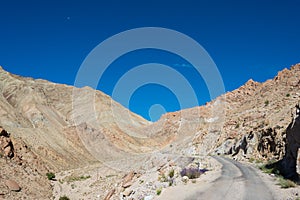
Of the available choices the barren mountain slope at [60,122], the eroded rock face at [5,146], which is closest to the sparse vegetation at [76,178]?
the eroded rock face at [5,146]

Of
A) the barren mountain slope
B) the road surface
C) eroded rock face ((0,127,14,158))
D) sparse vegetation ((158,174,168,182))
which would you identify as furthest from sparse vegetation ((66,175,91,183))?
the road surface

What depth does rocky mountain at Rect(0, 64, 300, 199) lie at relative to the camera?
1225 inches

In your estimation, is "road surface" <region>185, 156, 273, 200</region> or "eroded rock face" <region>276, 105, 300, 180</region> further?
"eroded rock face" <region>276, 105, 300, 180</region>

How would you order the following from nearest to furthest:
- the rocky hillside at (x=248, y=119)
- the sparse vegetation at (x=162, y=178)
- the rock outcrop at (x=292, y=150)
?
the rock outcrop at (x=292, y=150) → the sparse vegetation at (x=162, y=178) → the rocky hillside at (x=248, y=119)

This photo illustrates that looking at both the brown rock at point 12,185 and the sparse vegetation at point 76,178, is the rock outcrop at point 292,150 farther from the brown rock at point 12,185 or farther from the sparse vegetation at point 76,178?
the sparse vegetation at point 76,178

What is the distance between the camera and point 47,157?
52781mm

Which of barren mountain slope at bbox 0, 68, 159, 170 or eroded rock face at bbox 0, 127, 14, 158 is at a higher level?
barren mountain slope at bbox 0, 68, 159, 170

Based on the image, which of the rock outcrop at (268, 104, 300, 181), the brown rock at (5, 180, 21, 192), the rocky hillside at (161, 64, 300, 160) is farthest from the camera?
the rocky hillside at (161, 64, 300, 160)

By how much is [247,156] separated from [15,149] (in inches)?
1188

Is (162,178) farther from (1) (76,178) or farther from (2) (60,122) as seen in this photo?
(2) (60,122)

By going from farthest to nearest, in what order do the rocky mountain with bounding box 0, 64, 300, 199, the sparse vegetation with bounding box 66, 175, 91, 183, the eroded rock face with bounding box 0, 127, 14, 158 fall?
the sparse vegetation with bounding box 66, 175, 91, 183 < the eroded rock face with bounding box 0, 127, 14, 158 < the rocky mountain with bounding box 0, 64, 300, 199

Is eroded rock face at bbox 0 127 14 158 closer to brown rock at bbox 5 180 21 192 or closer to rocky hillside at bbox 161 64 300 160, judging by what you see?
brown rock at bbox 5 180 21 192

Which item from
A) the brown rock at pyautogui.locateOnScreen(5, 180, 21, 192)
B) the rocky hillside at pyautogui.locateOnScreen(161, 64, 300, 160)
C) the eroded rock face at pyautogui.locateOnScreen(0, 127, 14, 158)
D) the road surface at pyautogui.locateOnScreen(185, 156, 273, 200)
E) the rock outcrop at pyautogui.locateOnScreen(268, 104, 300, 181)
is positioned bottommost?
the brown rock at pyautogui.locateOnScreen(5, 180, 21, 192)

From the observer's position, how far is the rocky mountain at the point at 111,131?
31109 millimetres
